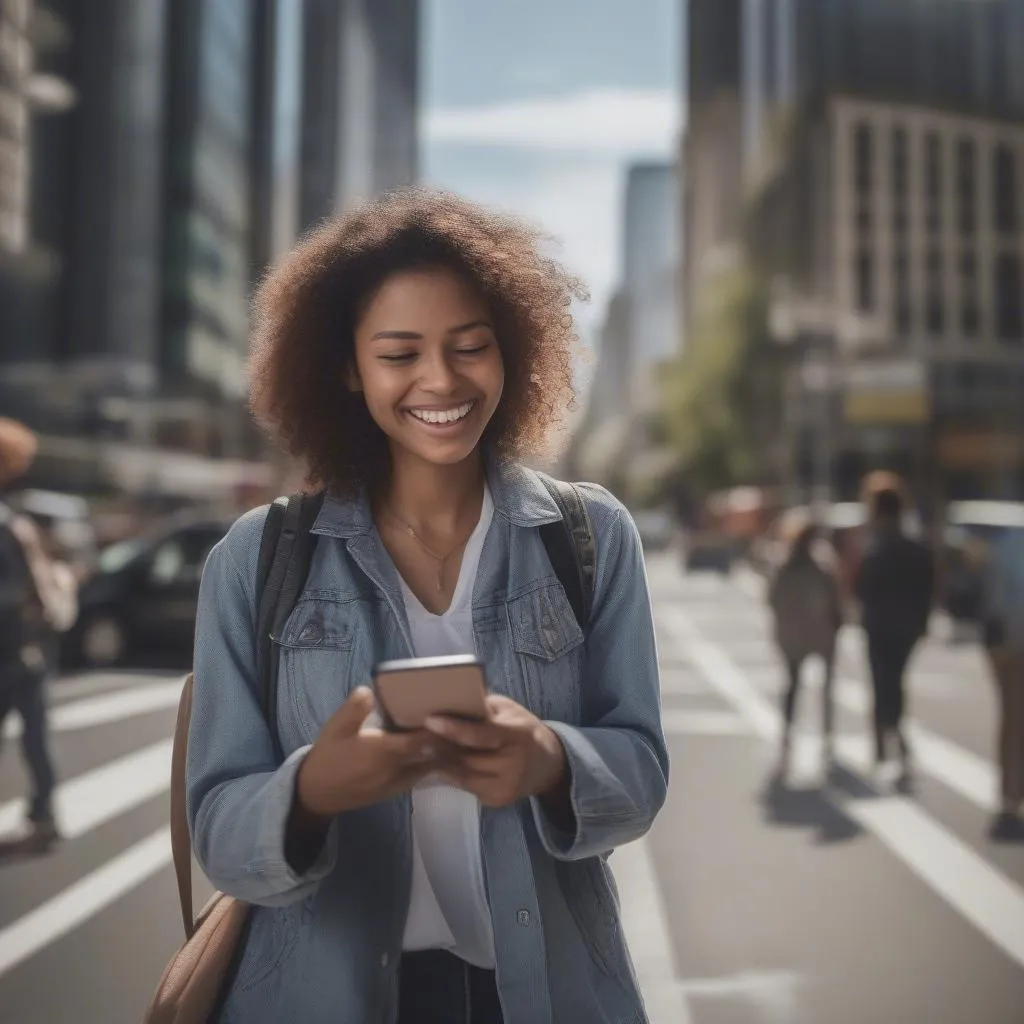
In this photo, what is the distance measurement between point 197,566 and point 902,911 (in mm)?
8854

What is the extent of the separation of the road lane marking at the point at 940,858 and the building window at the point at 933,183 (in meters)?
34.7

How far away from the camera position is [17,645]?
19.4ft

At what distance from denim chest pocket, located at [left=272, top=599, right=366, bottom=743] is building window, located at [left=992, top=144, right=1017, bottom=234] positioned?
27.6 metres

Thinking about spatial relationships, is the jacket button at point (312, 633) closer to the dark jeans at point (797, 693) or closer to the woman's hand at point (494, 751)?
the woman's hand at point (494, 751)

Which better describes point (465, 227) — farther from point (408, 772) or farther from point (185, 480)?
point (185, 480)

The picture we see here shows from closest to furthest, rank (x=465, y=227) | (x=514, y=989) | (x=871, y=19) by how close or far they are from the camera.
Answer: (x=514, y=989)
(x=465, y=227)
(x=871, y=19)

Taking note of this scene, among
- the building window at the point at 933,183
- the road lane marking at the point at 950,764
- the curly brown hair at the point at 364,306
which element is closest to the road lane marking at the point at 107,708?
the road lane marking at the point at 950,764

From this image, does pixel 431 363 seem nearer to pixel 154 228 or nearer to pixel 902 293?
pixel 902 293

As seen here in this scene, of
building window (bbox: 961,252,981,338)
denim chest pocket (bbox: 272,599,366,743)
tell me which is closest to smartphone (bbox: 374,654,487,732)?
denim chest pocket (bbox: 272,599,366,743)

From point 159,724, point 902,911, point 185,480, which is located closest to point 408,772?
point 902,911

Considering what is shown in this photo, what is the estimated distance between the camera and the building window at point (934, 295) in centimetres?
4494

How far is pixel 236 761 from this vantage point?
1590 mm

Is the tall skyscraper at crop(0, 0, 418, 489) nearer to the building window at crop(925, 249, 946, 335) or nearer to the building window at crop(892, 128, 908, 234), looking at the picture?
the building window at crop(892, 128, 908, 234)

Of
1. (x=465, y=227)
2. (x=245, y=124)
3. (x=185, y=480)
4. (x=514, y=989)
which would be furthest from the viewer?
(x=245, y=124)
